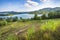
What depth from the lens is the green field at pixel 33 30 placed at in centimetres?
179

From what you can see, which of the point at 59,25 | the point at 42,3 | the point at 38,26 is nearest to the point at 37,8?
the point at 42,3

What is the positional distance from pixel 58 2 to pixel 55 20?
31cm

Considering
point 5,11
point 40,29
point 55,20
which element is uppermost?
point 5,11

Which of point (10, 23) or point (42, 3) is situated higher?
point (42, 3)

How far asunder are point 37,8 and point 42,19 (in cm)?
21

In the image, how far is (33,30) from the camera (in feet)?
5.99

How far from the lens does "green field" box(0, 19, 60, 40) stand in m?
1.79

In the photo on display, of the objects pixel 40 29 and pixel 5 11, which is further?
pixel 5 11

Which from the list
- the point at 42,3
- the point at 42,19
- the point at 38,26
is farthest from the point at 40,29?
the point at 42,3

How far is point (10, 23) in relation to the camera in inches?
74.0

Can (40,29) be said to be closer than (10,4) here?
Yes

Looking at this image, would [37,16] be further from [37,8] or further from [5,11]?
[5,11]

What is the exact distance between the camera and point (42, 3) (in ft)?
6.27

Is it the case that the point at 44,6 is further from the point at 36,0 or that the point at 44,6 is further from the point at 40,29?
the point at 40,29
